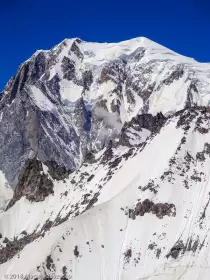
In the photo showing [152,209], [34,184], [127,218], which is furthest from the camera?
[34,184]

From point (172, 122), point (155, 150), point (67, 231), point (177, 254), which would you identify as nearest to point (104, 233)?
point (67, 231)

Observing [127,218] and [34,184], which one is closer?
[127,218]

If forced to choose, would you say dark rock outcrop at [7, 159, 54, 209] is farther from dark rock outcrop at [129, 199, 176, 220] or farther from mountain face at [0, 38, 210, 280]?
dark rock outcrop at [129, 199, 176, 220]

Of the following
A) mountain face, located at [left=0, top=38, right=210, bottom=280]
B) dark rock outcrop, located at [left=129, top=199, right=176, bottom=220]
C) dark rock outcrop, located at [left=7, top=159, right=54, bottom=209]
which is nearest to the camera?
mountain face, located at [left=0, top=38, right=210, bottom=280]

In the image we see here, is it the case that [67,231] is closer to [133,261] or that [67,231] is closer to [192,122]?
[133,261]

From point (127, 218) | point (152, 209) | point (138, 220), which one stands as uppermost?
point (127, 218)

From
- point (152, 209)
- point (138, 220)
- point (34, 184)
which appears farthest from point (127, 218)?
point (34, 184)

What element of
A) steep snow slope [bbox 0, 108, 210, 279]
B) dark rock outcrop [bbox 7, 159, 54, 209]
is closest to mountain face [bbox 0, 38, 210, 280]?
steep snow slope [bbox 0, 108, 210, 279]

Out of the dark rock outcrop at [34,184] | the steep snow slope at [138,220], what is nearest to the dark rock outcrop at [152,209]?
the steep snow slope at [138,220]

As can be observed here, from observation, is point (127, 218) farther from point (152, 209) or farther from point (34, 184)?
point (34, 184)

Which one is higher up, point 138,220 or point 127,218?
point 127,218

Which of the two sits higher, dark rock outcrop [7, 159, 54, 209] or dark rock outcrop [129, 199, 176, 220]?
dark rock outcrop [7, 159, 54, 209]

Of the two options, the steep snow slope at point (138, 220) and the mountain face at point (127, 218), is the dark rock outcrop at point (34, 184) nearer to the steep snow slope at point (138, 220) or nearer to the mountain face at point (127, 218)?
the mountain face at point (127, 218)
